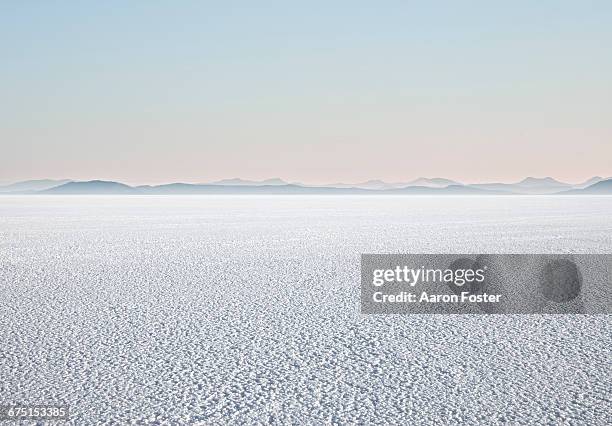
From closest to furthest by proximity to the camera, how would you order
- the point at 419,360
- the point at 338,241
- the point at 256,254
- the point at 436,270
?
the point at 419,360
the point at 436,270
the point at 256,254
the point at 338,241

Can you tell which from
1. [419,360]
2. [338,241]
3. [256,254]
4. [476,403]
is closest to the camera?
[476,403]

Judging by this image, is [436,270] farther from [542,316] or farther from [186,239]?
[186,239]

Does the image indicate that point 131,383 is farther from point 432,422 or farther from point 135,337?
point 432,422

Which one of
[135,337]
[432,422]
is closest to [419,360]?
[432,422]

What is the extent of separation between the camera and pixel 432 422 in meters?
2.98

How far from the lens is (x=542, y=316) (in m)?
5.56

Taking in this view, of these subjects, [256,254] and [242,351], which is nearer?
[242,351]

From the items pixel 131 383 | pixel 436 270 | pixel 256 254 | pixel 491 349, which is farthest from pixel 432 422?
pixel 256 254

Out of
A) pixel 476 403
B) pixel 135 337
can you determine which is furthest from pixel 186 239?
pixel 476 403

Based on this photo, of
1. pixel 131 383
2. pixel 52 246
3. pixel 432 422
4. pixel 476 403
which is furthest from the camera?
pixel 52 246

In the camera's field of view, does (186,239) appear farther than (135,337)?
Yes

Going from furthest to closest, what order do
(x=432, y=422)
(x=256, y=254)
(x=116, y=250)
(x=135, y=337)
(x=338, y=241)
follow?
(x=338, y=241)
(x=116, y=250)
(x=256, y=254)
(x=135, y=337)
(x=432, y=422)

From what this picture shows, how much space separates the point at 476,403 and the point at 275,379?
4.24 ft

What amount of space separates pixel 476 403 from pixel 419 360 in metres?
0.86
